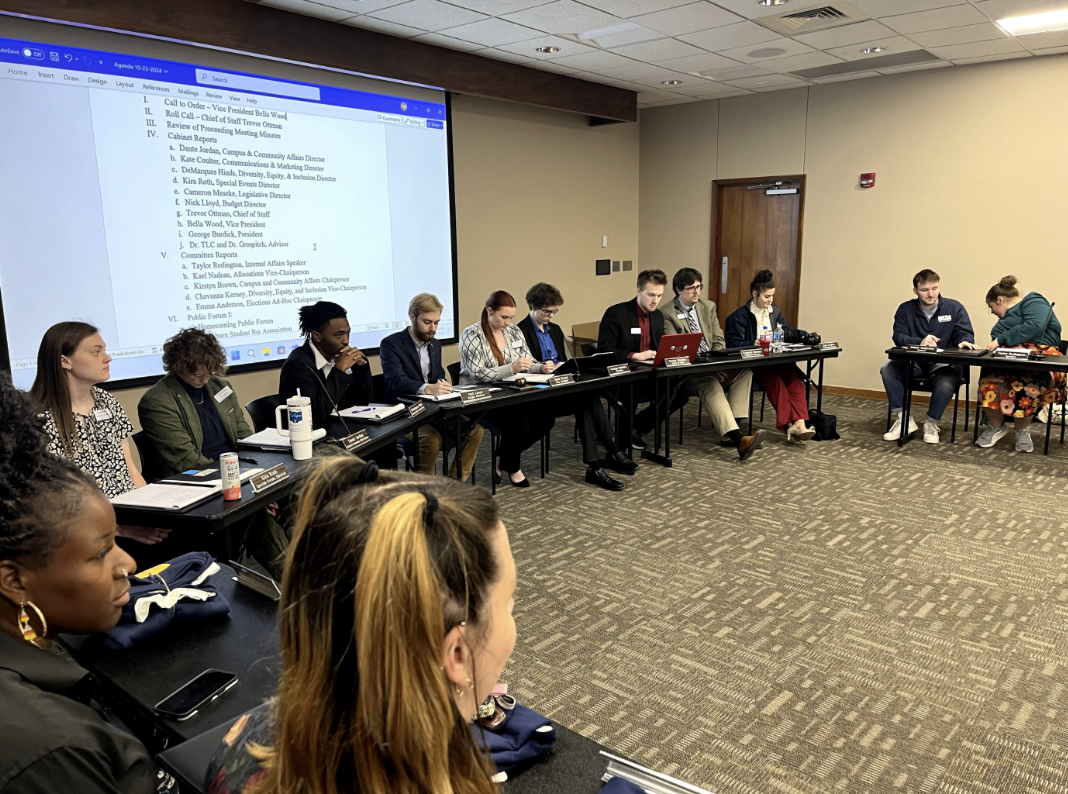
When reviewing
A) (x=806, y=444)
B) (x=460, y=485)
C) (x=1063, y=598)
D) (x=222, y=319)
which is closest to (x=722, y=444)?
(x=806, y=444)

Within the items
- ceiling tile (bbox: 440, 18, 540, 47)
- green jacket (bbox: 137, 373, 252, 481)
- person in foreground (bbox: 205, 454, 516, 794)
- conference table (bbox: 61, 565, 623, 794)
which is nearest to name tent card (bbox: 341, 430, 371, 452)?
green jacket (bbox: 137, 373, 252, 481)

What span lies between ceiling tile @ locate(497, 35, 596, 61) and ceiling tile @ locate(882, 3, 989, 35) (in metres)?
2.01

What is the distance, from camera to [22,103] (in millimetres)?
3609

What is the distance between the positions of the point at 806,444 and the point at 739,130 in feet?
12.0

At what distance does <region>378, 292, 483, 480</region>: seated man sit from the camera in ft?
13.3

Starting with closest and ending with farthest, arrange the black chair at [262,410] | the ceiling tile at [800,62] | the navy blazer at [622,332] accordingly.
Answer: the black chair at [262,410]
the navy blazer at [622,332]
the ceiling tile at [800,62]

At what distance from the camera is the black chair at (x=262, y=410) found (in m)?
3.43

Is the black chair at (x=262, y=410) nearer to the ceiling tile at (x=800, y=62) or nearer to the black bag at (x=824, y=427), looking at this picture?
the black bag at (x=824, y=427)

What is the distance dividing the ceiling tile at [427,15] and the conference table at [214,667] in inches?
149

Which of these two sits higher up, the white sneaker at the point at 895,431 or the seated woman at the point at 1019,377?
the seated woman at the point at 1019,377

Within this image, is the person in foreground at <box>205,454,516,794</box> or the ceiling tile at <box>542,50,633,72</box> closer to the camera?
the person in foreground at <box>205,454,516,794</box>

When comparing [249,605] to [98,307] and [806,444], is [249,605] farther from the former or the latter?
[806,444]

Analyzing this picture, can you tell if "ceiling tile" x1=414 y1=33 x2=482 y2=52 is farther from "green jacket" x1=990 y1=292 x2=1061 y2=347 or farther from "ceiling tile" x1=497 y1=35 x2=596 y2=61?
"green jacket" x1=990 y1=292 x2=1061 y2=347

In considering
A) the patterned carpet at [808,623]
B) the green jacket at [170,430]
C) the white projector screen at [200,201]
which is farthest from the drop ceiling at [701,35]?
the patterned carpet at [808,623]
